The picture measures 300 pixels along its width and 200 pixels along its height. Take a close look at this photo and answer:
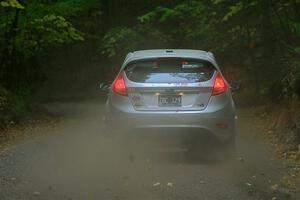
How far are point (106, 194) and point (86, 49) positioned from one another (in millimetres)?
27118

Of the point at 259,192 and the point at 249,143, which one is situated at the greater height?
the point at 259,192

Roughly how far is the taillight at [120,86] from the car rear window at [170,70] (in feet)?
0.42

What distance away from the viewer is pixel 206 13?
21.5 meters

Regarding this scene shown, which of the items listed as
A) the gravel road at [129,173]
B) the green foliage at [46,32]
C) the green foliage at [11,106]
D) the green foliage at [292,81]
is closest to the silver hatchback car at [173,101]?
the gravel road at [129,173]

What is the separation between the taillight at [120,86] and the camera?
1017 cm

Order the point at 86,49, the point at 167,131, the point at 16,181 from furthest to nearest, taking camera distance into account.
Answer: the point at 86,49 < the point at 167,131 < the point at 16,181

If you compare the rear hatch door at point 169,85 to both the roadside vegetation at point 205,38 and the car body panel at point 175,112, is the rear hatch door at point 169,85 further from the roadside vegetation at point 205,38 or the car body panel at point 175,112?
the roadside vegetation at point 205,38

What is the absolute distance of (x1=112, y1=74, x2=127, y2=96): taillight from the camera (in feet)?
33.4

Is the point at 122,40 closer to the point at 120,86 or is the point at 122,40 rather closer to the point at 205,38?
the point at 205,38

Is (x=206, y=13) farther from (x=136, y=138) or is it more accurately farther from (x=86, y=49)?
(x=86, y=49)

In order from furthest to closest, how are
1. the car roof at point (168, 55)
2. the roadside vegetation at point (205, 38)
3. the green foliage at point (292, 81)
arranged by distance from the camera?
the roadside vegetation at point (205, 38), the green foliage at point (292, 81), the car roof at point (168, 55)

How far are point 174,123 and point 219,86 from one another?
98 cm

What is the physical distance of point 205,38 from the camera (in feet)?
77.9

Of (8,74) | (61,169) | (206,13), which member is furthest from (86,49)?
(61,169)
